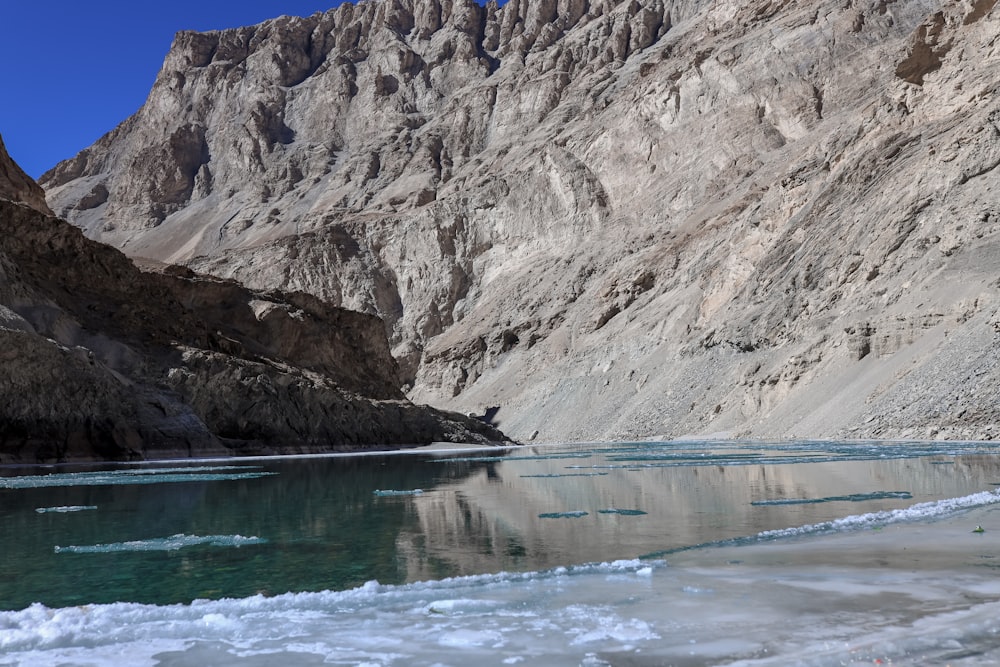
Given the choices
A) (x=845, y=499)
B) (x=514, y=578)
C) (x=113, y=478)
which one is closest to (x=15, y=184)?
(x=113, y=478)

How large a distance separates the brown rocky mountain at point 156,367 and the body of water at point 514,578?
16442mm

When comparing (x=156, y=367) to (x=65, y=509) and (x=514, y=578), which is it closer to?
(x=65, y=509)

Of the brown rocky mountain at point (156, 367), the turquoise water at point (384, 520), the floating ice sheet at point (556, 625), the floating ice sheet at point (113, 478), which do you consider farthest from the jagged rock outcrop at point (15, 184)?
the floating ice sheet at point (556, 625)

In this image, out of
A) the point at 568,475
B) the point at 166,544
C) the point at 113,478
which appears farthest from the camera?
the point at 113,478

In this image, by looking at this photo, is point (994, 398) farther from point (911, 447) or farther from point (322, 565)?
point (322, 565)

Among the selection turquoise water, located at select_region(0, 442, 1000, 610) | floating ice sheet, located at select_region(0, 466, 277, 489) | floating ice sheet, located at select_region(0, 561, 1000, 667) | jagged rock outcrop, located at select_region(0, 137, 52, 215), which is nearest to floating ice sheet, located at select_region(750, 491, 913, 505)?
turquoise water, located at select_region(0, 442, 1000, 610)

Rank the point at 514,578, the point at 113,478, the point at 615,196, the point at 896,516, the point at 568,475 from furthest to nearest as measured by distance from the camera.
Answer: the point at 615,196 → the point at 113,478 → the point at 568,475 → the point at 896,516 → the point at 514,578

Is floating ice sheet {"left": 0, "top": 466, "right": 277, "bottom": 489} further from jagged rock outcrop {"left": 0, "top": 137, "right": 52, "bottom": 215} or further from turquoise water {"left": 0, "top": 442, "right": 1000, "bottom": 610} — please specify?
jagged rock outcrop {"left": 0, "top": 137, "right": 52, "bottom": 215}

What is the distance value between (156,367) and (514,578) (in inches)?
1205

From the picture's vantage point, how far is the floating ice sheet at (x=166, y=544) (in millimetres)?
8547

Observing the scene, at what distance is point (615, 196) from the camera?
81000 millimetres

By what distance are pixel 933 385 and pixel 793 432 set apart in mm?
7537

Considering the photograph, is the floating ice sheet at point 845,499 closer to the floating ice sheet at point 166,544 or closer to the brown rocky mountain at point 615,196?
the floating ice sheet at point 166,544

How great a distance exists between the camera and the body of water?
466 centimetres
